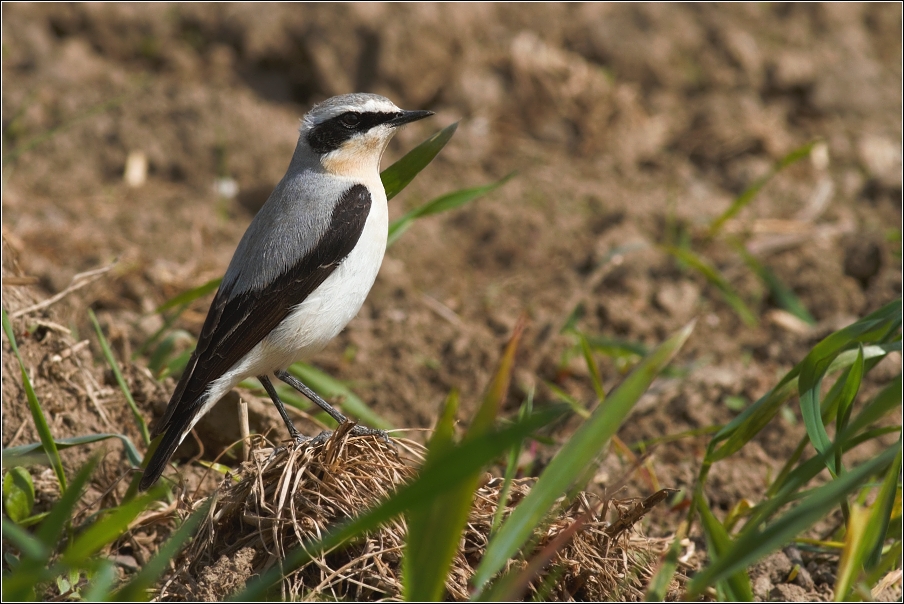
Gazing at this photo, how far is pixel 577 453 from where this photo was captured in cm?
221

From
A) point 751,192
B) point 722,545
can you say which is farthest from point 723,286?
point 722,545

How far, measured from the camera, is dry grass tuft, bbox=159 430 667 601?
Answer: 9.34ft

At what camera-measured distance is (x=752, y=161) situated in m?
7.42

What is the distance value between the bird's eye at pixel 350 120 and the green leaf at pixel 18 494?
2.02m

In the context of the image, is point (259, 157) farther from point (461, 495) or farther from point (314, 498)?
point (461, 495)

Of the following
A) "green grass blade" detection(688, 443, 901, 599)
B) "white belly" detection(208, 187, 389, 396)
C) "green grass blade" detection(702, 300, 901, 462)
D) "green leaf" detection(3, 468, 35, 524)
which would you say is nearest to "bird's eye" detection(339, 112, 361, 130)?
"white belly" detection(208, 187, 389, 396)

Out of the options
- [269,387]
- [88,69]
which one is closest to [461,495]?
[269,387]

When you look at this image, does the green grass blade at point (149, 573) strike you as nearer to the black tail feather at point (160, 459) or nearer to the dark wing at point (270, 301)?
the black tail feather at point (160, 459)

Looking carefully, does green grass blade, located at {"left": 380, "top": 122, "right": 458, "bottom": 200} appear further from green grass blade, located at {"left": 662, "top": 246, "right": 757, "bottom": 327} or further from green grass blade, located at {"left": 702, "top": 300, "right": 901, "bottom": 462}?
green grass blade, located at {"left": 662, "top": 246, "right": 757, "bottom": 327}

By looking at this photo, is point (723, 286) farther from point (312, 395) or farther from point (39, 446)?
point (39, 446)

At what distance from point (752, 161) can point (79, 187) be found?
198 inches

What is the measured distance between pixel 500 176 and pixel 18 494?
181 inches

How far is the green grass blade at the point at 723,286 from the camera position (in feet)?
18.3

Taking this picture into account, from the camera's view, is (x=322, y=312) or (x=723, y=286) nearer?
(x=322, y=312)
